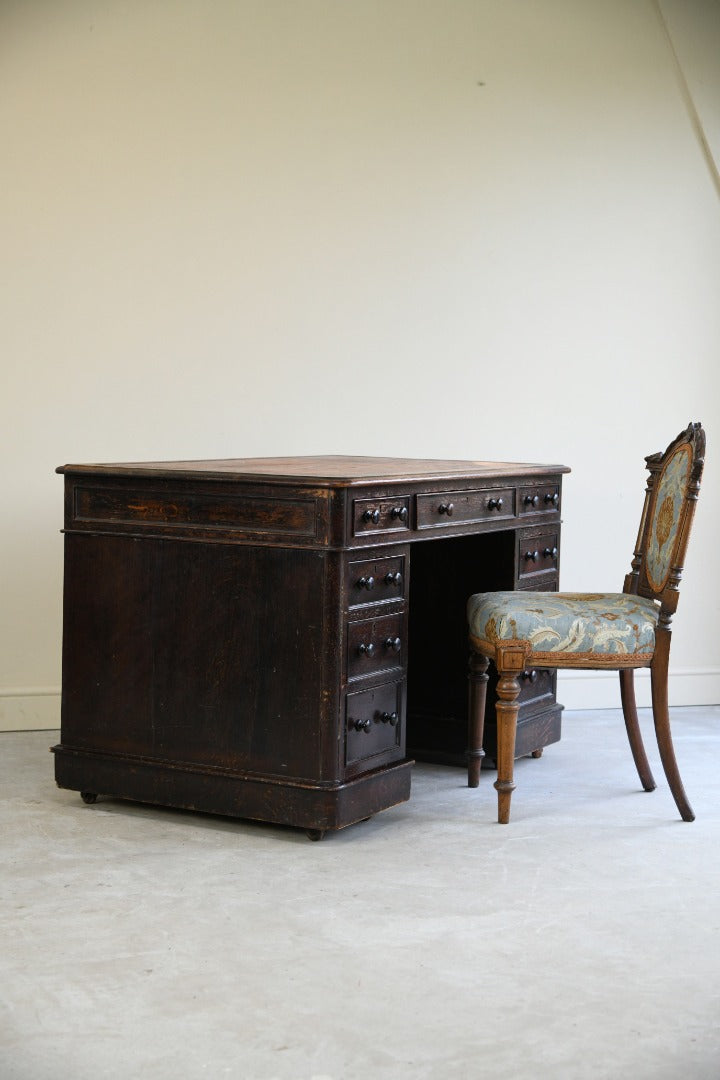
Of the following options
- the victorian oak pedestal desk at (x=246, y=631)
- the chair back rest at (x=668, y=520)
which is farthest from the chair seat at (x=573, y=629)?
the victorian oak pedestal desk at (x=246, y=631)

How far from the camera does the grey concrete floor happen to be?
7.07 feet

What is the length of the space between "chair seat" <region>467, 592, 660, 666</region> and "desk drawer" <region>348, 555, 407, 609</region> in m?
0.26

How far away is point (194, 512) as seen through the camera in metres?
3.36

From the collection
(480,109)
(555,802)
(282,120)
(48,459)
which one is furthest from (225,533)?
(480,109)

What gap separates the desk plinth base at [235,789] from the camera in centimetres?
325

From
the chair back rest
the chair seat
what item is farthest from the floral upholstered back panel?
the chair seat

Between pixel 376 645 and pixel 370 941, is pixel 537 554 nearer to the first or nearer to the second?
pixel 376 645

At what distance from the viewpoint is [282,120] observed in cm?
471

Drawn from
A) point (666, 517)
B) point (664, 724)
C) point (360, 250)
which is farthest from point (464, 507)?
point (360, 250)

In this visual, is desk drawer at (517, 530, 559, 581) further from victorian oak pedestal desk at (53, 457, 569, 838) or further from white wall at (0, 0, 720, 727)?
white wall at (0, 0, 720, 727)

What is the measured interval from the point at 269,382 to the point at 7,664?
1.30m

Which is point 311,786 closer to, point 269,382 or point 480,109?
point 269,382

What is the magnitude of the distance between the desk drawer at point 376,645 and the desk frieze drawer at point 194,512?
0.89 ft

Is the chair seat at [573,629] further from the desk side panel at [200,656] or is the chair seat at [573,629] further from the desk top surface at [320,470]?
the desk side panel at [200,656]
